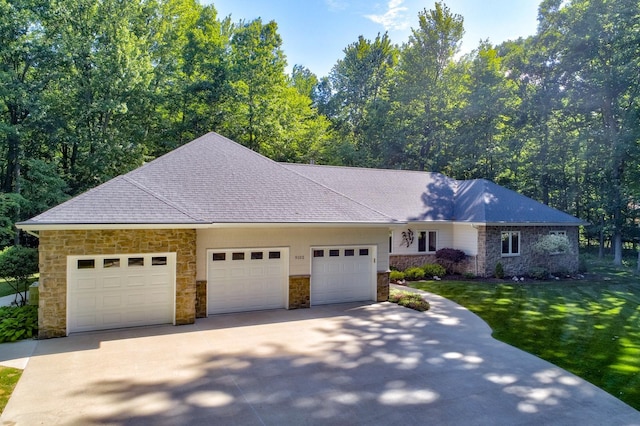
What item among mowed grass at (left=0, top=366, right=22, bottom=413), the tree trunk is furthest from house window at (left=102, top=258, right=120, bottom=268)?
the tree trunk

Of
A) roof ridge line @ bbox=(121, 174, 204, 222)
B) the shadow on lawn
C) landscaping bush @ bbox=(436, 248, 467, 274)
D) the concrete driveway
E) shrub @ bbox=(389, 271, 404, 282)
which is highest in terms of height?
roof ridge line @ bbox=(121, 174, 204, 222)

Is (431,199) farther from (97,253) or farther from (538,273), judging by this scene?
(97,253)

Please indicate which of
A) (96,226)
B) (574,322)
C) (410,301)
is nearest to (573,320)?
(574,322)

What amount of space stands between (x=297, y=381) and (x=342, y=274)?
20.4ft

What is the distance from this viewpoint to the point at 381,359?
775 centimetres

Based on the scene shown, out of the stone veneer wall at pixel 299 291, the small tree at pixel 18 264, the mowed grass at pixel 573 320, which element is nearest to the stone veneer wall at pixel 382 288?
the stone veneer wall at pixel 299 291

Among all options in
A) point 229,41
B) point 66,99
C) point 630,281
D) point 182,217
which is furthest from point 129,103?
point 630,281

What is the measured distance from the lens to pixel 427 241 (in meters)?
19.9

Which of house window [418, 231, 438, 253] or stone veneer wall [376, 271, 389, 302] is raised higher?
house window [418, 231, 438, 253]

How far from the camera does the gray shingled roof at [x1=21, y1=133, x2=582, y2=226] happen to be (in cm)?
945

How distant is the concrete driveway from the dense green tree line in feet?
55.0

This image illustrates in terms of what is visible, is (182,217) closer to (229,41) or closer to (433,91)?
(229,41)

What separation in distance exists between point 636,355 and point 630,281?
1322cm

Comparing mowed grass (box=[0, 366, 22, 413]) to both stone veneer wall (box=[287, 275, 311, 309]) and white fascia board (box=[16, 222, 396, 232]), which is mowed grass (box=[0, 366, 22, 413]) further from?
stone veneer wall (box=[287, 275, 311, 309])
